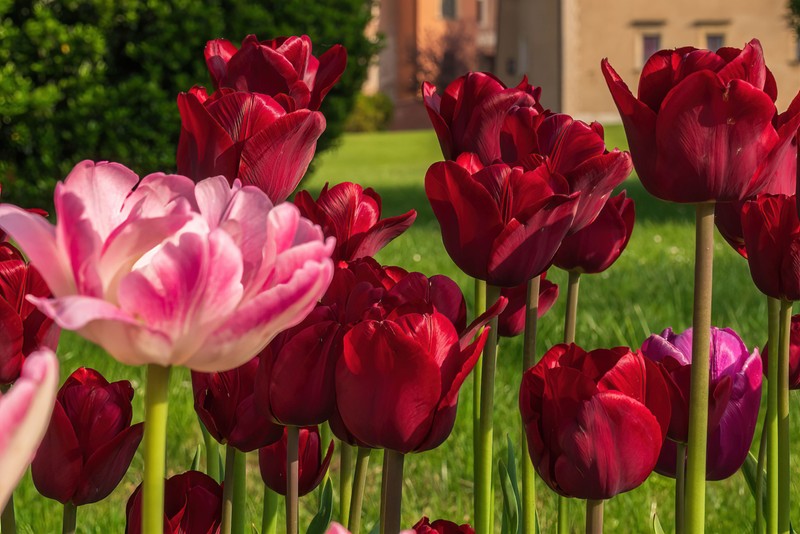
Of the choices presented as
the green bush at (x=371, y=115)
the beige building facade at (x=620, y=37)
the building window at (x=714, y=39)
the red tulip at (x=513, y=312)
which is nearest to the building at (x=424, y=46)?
the green bush at (x=371, y=115)

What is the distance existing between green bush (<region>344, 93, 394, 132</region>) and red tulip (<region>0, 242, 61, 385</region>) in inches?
1208

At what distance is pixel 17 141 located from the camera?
26.0ft

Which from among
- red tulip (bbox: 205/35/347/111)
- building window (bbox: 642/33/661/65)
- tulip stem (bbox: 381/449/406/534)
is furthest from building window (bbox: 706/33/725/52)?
tulip stem (bbox: 381/449/406/534)

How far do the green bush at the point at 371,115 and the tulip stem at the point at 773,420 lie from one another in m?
30.4

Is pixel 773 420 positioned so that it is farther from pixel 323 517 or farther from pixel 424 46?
pixel 424 46

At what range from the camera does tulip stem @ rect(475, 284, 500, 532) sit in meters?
0.99

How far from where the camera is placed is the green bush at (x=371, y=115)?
31984 millimetres

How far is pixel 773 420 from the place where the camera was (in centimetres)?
123

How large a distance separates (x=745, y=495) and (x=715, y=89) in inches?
75.8

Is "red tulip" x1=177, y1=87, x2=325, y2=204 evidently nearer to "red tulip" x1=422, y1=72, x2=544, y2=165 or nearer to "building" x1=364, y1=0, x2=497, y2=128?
"red tulip" x1=422, y1=72, x2=544, y2=165

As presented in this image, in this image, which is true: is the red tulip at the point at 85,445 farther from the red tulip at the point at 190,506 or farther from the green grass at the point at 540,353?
the green grass at the point at 540,353

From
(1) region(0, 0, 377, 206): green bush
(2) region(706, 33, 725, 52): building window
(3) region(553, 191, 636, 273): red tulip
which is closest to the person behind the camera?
(3) region(553, 191, 636, 273): red tulip

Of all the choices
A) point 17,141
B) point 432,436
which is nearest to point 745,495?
point 432,436

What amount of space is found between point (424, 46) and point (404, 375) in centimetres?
4186
